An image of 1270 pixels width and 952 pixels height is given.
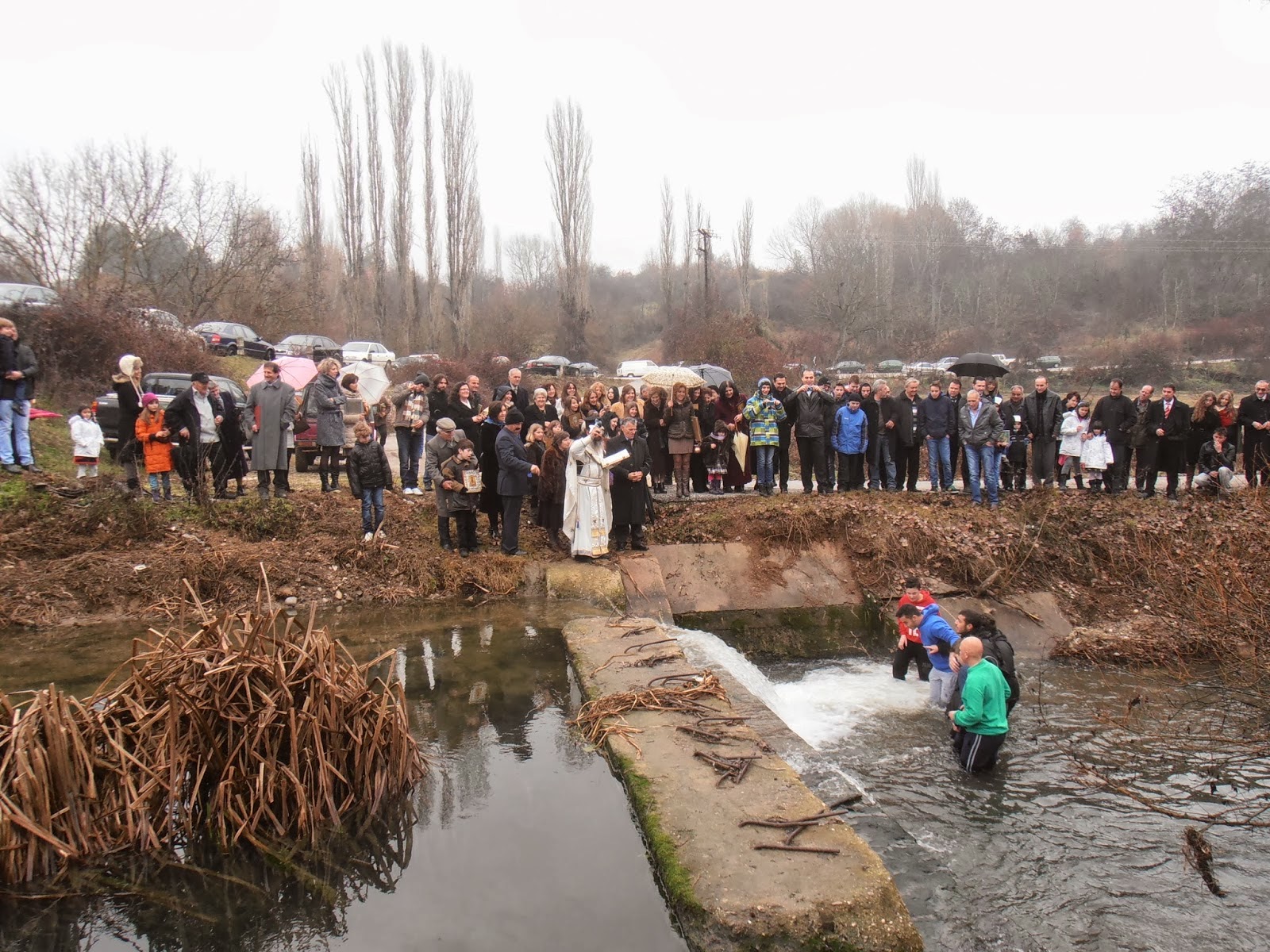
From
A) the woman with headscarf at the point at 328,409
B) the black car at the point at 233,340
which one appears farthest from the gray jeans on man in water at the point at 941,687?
the black car at the point at 233,340

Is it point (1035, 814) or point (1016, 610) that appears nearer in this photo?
point (1035, 814)

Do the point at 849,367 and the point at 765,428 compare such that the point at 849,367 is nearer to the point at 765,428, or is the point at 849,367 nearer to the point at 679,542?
the point at 765,428

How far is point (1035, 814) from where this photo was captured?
6477 mm

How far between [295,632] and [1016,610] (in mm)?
9226

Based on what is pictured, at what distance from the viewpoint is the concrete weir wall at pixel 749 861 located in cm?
425

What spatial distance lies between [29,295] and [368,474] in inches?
554

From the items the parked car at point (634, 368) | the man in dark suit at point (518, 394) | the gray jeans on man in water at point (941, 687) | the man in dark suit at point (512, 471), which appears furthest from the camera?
the parked car at point (634, 368)

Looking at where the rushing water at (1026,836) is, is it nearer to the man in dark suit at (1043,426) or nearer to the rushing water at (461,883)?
the rushing water at (461,883)

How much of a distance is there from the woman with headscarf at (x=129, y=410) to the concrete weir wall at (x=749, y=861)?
28.0 ft

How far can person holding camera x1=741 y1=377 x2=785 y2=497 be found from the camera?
1313 cm

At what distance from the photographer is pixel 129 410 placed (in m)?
11.4

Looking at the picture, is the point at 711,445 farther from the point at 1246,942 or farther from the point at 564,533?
the point at 1246,942

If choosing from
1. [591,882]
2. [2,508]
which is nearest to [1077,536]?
[591,882]

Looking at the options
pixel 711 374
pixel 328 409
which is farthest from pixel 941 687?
pixel 711 374
